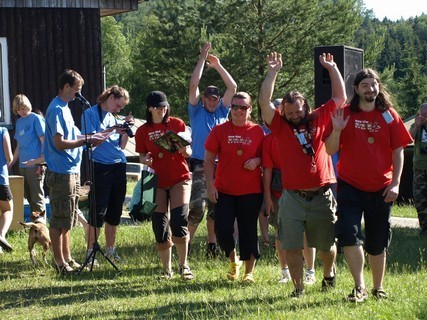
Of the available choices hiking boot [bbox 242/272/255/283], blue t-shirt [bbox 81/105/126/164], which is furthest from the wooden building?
hiking boot [bbox 242/272/255/283]

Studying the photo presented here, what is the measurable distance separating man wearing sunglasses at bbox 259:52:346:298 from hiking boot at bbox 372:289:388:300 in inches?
21.4

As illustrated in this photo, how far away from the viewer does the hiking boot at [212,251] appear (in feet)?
33.7

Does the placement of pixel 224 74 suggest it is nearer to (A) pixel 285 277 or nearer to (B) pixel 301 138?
(B) pixel 301 138

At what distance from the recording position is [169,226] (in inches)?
A: 357

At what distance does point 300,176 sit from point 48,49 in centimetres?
893

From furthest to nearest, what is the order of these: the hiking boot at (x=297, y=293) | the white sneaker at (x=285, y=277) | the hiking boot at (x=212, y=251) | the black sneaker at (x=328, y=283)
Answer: the hiking boot at (x=212, y=251) → the white sneaker at (x=285, y=277) → the black sneaker at (x=328, y=283) → the hiking boot at (x=297, y=293)

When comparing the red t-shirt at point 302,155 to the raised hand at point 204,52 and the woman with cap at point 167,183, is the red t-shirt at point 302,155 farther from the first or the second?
the raised hand at point 204,52

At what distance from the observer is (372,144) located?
734 cm

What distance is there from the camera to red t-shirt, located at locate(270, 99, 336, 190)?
7523 mm

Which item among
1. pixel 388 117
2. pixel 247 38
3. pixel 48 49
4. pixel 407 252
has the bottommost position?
pixel 407 252

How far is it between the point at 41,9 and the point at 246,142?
7884 mm

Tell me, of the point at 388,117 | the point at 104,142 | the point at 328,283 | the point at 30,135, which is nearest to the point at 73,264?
the point at 104,142

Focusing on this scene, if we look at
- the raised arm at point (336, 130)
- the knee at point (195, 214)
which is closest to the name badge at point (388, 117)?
the raised arm at point (336, 130)

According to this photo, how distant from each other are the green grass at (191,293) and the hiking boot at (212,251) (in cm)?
10
